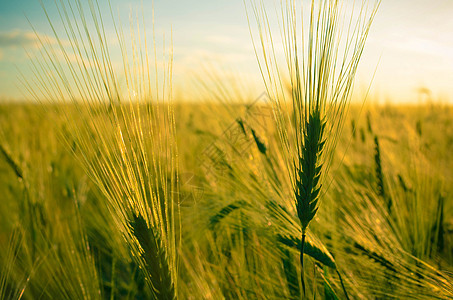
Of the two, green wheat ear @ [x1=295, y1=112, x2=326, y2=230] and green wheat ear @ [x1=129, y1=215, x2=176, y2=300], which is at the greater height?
green wheat ear @ [x1=295, y1=112, x2=326, y2=230]

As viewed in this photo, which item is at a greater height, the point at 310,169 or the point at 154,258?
the point at 310,169

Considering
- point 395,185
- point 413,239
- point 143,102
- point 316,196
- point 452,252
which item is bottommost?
point 452,252

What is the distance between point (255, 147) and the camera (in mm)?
956

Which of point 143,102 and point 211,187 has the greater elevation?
point 143,102

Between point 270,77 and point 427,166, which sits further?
point 427,166

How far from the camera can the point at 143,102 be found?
21.7 inches

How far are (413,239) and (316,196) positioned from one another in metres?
0.75

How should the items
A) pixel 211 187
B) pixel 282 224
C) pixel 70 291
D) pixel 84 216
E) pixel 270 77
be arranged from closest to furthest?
pixel 270 77, pixel 282 224, pixel 70 291, pixel 211 187, pixel 84 216

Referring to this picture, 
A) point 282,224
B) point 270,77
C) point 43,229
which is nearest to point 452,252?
point 282,224

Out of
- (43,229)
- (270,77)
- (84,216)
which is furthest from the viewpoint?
(84,216)

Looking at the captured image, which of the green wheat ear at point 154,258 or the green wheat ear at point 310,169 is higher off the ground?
the green wheat ear at point 310,169

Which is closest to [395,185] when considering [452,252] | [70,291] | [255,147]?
[452,252]

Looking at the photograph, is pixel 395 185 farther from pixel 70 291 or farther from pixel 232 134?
pixel 70 291

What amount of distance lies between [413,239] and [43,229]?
142 cm
